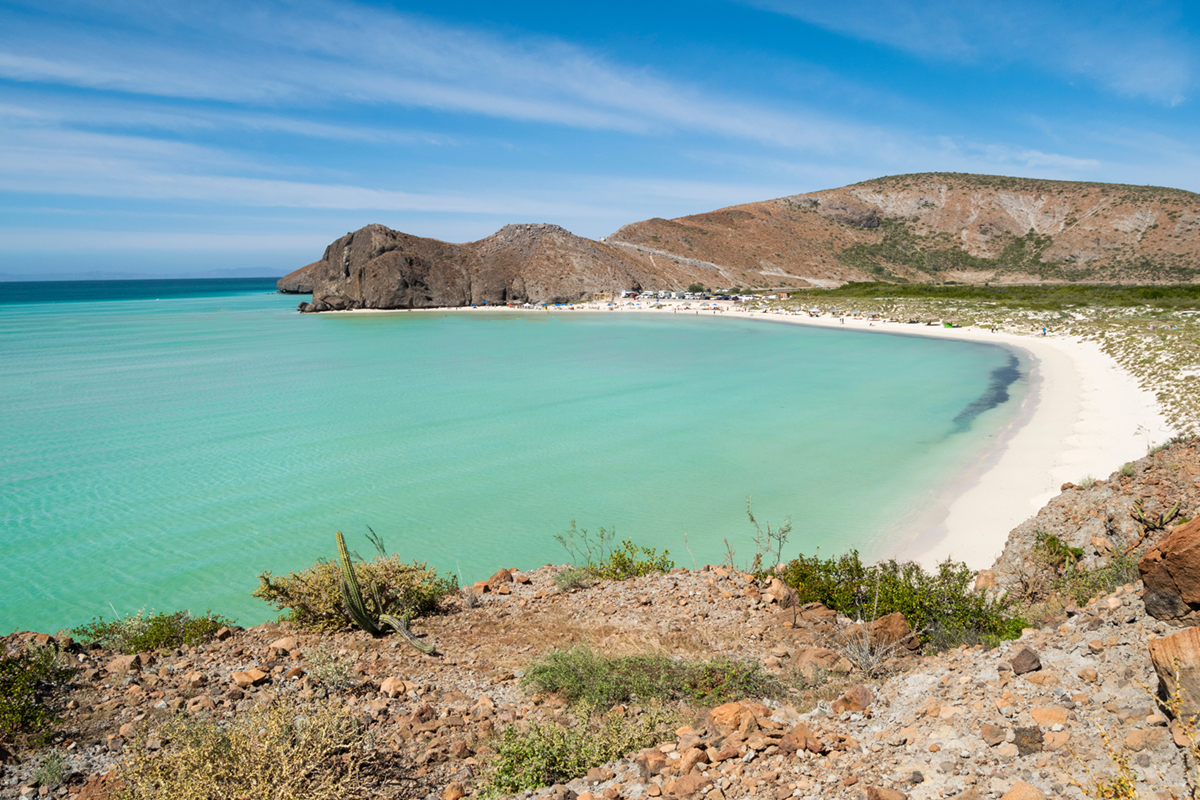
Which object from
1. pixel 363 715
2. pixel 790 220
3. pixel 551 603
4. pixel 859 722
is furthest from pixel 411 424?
pixel 790 220

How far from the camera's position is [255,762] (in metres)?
3.50

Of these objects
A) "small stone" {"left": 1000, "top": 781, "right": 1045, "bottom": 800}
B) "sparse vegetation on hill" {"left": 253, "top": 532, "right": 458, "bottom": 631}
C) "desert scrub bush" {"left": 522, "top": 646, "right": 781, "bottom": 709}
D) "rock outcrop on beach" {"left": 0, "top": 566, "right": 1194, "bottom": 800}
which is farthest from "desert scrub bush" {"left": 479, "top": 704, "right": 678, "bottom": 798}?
"sparse vegetation on hill" {"left": 253, "top": 532, "right": 458, "bottom": 631}

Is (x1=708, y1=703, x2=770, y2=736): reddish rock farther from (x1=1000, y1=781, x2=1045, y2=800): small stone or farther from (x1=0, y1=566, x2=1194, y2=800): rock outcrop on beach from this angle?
(x1=1000, y1=781, x2=1045, y2=800): small stone

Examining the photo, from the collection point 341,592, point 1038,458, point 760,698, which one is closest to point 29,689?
point 341,592

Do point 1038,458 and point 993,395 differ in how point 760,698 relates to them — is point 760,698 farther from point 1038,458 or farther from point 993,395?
point 993,395

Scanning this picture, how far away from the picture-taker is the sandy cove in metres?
9.77

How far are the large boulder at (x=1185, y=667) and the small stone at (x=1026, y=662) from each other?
888 millimetres

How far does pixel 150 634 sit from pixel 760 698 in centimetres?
546

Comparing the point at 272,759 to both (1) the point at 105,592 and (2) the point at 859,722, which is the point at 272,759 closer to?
(2) the point at 859,722

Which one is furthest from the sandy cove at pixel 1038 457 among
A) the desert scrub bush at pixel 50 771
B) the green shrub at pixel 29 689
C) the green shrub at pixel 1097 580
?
the green shrub at pixel 29 689

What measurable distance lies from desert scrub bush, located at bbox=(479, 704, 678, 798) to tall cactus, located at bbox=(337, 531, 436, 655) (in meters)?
1.75

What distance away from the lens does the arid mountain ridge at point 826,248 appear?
7769 cm

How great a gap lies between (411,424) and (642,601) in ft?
45.2

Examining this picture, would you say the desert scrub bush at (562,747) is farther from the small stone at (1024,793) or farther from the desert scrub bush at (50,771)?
the desert scrub bush at (50,771)
